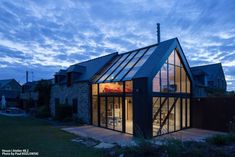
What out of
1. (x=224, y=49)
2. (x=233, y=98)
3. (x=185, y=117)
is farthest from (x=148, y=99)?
(x=224, y=49)

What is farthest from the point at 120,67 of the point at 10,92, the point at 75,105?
the point at 10,92

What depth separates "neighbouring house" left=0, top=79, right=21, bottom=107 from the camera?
3338cm

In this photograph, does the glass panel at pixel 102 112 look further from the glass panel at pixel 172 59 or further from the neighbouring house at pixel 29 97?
the neighbouring house at pixel 29 97

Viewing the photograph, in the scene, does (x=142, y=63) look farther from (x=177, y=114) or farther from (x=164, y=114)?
(x=177, y=114)

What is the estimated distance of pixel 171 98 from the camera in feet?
37.8

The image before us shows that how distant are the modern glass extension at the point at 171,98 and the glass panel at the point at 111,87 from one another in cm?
228

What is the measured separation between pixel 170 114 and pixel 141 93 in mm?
2690

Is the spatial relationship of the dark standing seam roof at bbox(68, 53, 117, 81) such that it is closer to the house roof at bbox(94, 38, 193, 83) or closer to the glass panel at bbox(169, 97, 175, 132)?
the house roof at bbox(94, 38, 193, 83)

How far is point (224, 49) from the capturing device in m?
18.1

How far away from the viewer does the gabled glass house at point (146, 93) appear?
1002 cm

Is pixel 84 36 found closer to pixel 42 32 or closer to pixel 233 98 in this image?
pixel 42 32

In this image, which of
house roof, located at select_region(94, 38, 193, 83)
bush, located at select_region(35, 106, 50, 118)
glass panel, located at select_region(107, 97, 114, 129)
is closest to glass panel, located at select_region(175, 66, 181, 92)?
house roof, located at select_region(94, 38, 193, 83)

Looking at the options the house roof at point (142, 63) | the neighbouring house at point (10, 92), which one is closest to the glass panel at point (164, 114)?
the house roof at point (142, 63)

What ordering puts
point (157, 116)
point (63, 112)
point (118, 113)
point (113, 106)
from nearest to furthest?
point (157, 116) → point (118, 113) → point (113, 106) → point (63, 112)
